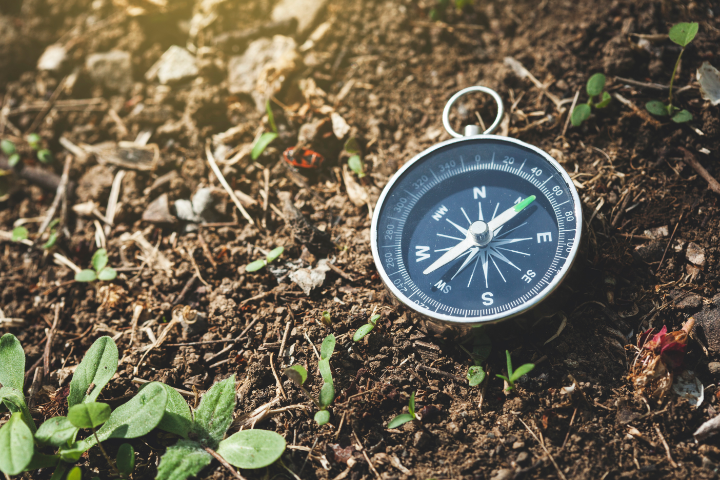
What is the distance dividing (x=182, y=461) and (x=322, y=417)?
56cm

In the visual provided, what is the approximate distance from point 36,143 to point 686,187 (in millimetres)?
3725

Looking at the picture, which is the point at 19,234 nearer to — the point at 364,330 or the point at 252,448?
the point at 252,448

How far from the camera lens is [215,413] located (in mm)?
2049

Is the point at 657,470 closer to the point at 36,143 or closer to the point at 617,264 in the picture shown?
the point at 617,264

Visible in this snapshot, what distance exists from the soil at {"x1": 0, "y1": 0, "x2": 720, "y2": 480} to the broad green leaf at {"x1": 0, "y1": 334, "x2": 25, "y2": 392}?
0.57 feet

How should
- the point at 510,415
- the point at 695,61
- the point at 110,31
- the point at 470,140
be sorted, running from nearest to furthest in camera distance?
the point at 510,415
the point at 470,140
the point at 695,61
the point at 110,31

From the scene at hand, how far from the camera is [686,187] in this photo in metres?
2.31

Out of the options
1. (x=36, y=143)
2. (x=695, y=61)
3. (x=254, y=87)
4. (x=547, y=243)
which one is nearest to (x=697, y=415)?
(x=547, y=243)

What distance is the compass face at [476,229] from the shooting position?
6.59 feet

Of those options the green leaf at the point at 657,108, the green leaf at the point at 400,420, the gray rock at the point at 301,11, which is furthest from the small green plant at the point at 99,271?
the green leaf at the point at 657,108

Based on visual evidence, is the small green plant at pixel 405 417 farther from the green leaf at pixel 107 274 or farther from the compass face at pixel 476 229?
the green leaf at pixel 107 274

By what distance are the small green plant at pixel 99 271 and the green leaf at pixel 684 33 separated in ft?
9.78

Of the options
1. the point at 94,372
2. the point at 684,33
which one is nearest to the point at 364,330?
the point at 94,372

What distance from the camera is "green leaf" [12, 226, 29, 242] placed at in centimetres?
293
